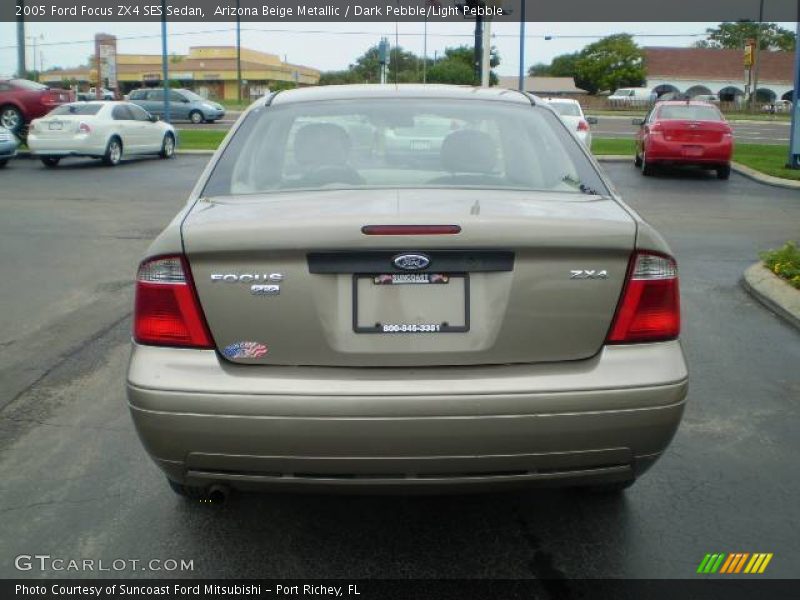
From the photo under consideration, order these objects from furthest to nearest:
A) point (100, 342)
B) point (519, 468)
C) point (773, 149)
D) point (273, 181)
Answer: point (773, 149), point (100, 342), point (273, 181), point (519, 468)

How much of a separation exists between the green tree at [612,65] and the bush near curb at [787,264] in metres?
88.8

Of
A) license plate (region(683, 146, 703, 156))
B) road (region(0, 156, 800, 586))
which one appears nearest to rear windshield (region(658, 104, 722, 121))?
license plate (region(683, 146, 703, 156))

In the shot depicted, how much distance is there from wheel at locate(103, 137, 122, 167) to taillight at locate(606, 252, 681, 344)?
63.8ft

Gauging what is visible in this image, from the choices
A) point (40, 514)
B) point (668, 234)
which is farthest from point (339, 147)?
point (668, 234)

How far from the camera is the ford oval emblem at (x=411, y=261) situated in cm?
306

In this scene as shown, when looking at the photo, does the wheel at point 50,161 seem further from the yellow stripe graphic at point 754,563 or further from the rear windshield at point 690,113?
the yellow stripe graphic at point 754,563

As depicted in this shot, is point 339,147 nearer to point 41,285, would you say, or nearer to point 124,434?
point 124,434

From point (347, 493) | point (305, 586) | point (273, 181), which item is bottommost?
point (305, 586)

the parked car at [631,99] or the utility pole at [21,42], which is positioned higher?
the utility pole at [21,42]

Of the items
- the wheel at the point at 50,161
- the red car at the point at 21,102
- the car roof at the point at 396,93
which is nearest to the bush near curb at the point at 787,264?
the car roof at the point at 396,93

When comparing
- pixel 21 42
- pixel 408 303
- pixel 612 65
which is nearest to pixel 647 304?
pixel 408 303

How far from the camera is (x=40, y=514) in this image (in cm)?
387

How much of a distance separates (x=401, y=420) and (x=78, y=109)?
2011 centimetres

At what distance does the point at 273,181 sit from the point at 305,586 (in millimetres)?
1625
